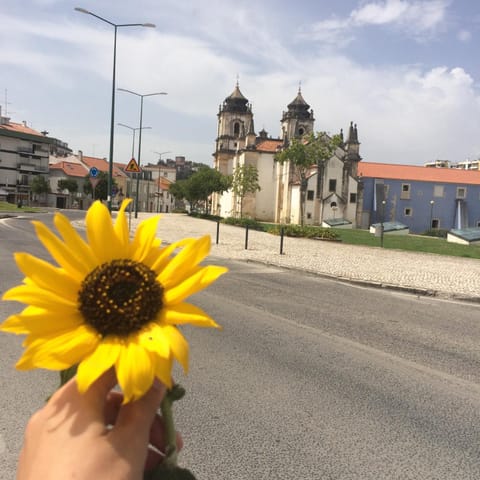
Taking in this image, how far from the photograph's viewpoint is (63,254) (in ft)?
2.74

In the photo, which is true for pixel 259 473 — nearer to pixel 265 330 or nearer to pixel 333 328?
pixel 265 330

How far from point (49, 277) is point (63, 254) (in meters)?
0.05

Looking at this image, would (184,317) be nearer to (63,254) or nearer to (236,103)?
(63,254)

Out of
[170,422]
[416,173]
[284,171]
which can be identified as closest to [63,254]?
[170,422]

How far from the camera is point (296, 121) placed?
8362 centimetres

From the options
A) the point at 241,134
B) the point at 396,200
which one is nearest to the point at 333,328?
the point at 396,200

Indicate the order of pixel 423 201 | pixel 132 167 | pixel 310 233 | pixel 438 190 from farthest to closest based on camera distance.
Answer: pixel 423 201 → pixel 438 190 → pixel 310 233 → pixel 132 167

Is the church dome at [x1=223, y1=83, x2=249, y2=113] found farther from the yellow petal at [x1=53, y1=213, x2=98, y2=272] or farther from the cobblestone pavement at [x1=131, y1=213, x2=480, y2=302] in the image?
the yellow petal at [x1=53, y1=213, x2=98, y2=272]

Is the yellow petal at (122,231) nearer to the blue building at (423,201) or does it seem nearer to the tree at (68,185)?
the blue building at (423,201)

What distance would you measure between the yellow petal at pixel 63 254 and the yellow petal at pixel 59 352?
0.12m

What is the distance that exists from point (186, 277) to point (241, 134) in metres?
91.8

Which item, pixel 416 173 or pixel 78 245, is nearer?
pixel 78 245

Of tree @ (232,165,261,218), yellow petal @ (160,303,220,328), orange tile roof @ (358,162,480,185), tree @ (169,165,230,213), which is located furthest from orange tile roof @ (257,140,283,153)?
yellow petal @ (160,303,220,328)

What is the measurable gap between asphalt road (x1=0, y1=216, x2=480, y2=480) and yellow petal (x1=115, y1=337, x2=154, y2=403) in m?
2.90
